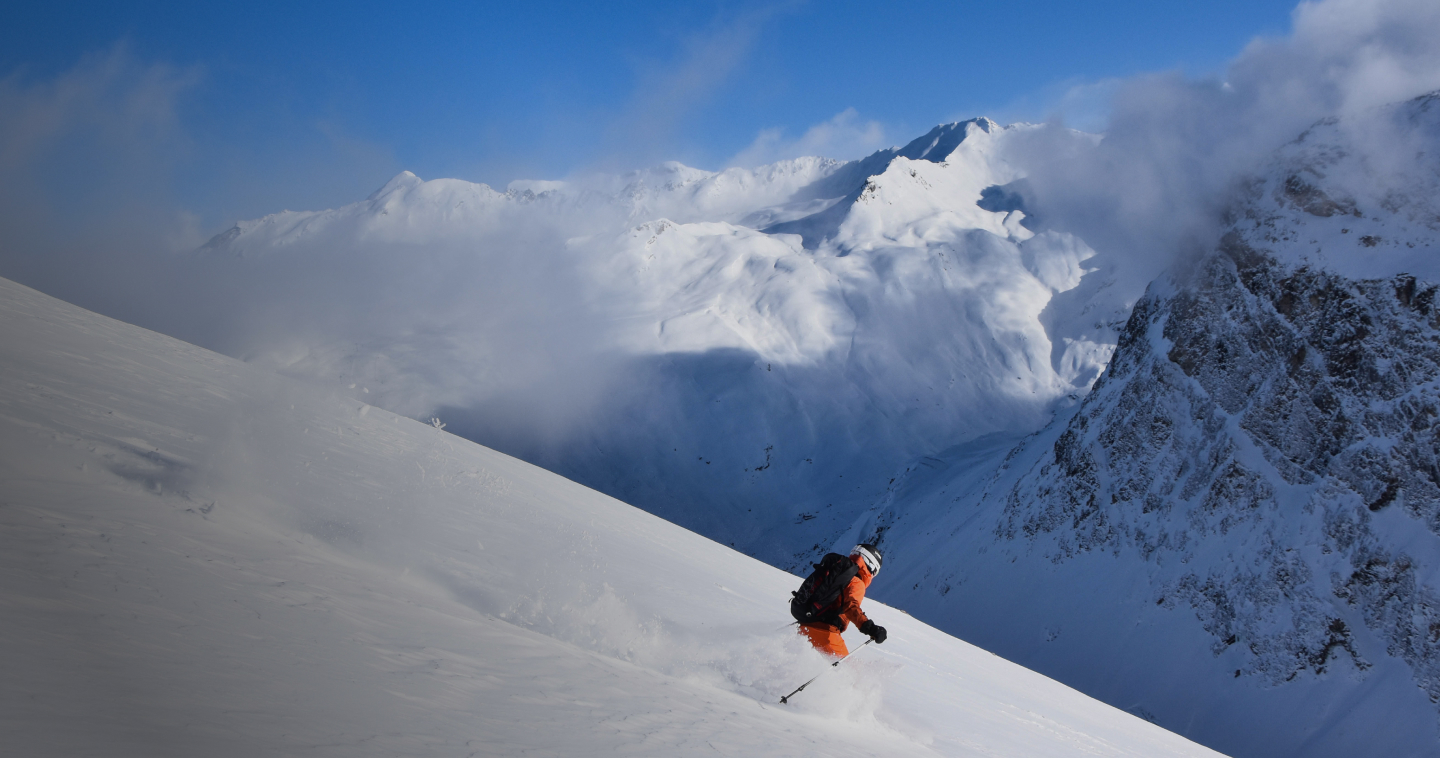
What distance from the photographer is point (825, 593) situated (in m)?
9.71

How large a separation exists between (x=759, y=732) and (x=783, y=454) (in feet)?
481

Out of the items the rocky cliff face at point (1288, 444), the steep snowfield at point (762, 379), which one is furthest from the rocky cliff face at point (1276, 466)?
the steep snowfield at point (762, 379)

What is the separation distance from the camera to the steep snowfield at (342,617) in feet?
13.9

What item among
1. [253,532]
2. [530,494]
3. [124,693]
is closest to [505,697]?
[124,693]

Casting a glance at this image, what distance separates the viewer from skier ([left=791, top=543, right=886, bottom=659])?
9586 millimetres

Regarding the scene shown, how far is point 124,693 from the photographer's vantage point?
3928 millimetres

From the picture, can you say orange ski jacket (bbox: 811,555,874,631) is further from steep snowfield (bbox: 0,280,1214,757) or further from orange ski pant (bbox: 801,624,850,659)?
steep snowfield (bbox: 0,280,1214,757)

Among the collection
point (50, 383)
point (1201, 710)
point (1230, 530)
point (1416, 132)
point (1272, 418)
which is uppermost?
point (1416, 132)

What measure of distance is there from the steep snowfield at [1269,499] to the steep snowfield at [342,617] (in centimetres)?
4321

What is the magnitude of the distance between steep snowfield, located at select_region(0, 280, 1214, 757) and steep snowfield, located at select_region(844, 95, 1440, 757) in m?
43.2

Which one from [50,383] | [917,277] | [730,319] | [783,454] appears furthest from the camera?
[917,277]

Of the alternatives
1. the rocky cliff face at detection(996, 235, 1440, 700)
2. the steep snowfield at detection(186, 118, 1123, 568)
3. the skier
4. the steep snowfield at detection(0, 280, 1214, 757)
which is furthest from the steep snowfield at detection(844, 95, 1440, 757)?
the steep snowfield at detection(186, 118, 1123, 568)

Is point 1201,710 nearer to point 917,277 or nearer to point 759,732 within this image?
point 759,732

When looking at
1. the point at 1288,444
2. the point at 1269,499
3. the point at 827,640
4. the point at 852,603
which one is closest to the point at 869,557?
the point at 852,603
